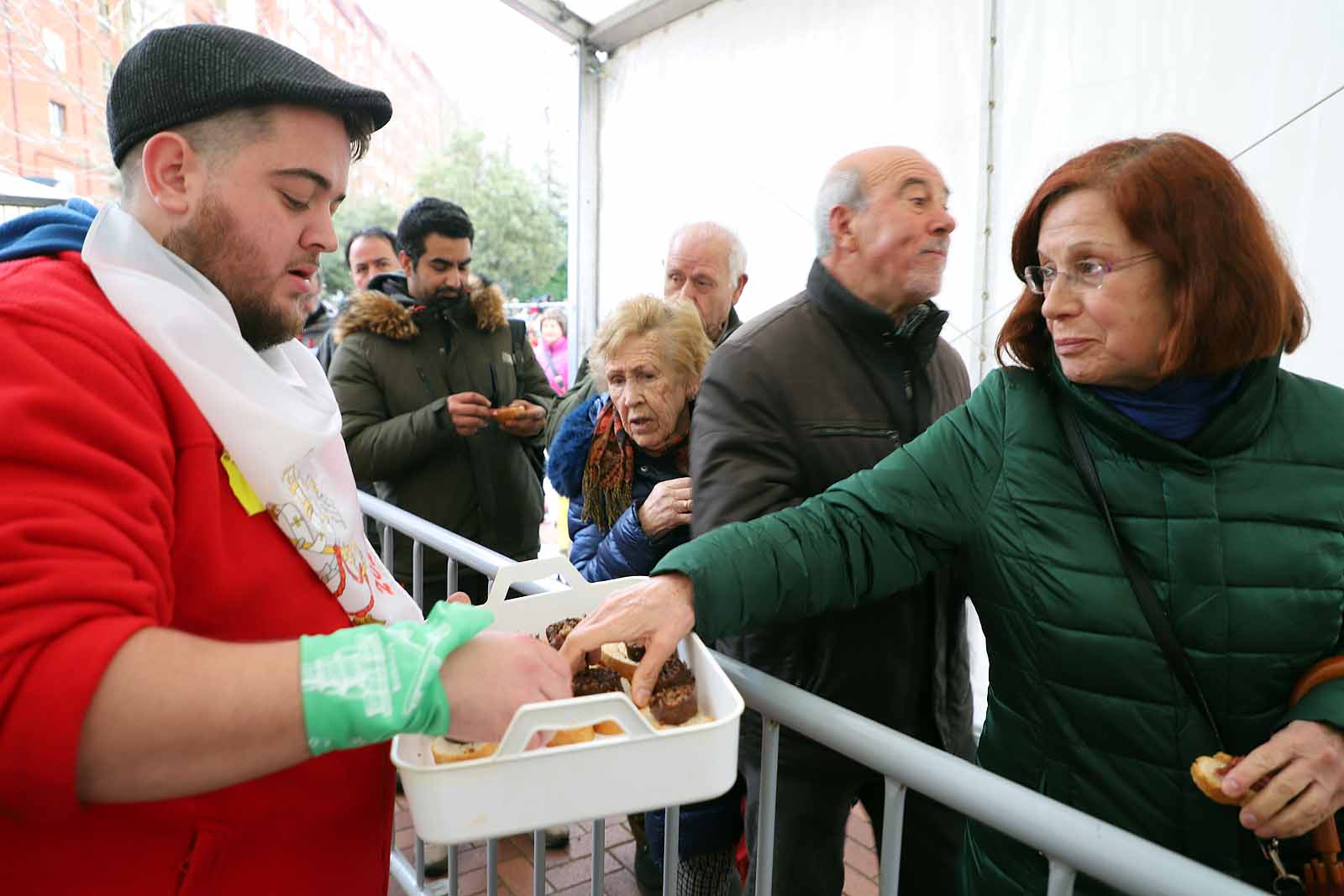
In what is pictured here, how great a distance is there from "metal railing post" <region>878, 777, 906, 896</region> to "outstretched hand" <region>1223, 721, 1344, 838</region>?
1.44ft

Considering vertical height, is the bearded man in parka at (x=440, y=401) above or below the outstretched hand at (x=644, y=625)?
above

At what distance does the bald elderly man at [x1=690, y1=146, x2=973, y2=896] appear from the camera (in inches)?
73.5

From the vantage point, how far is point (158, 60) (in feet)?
3.60

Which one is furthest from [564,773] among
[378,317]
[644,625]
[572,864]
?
[378,317]

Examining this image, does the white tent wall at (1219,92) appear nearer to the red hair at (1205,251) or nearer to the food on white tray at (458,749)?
the red hair at (1205,251)

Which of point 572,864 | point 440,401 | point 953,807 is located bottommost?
point 572,864

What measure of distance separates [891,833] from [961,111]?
3.30 metres

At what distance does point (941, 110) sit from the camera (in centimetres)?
372

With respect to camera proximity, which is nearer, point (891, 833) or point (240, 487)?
point (240, 487)

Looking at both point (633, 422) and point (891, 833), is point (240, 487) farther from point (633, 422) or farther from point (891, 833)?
point (633, 422)

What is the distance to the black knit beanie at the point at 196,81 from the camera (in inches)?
42.8

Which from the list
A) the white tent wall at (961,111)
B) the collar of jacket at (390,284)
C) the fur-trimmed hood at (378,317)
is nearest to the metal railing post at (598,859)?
the white tent wall at (961,111)

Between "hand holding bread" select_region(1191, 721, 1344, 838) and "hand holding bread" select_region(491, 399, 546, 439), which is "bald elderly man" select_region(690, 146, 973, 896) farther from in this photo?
"hand holding bread" select_region(491, 399, 546, 439)

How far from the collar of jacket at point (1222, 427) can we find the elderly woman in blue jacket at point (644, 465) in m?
1.11
